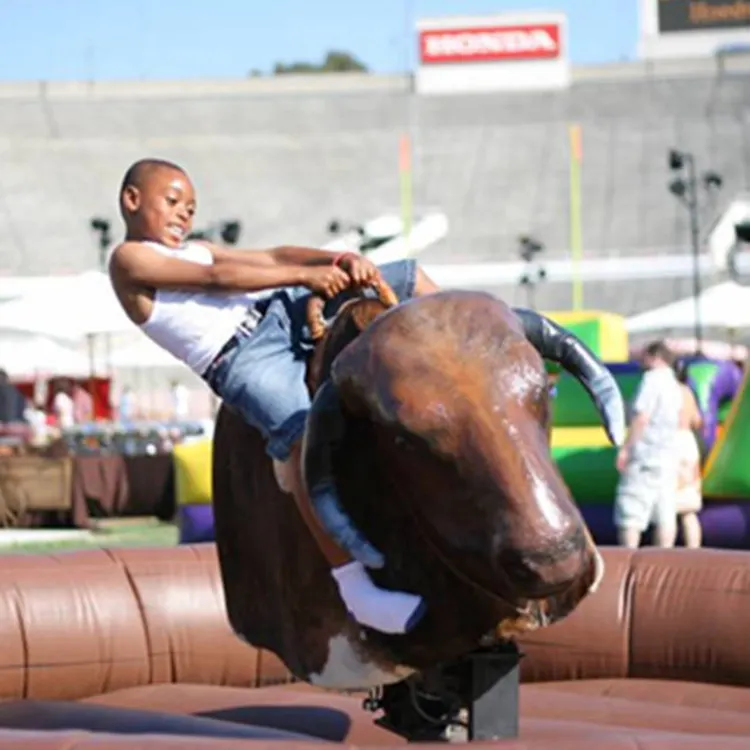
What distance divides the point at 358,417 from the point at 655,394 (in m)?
7.47

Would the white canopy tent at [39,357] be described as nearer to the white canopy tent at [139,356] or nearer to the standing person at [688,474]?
the white canopy tent at [139,356]

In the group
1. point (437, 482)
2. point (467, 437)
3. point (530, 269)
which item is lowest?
point (530, 269)

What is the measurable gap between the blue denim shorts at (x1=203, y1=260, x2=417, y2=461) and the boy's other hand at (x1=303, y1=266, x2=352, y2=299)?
3cm

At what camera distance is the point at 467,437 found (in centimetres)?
401

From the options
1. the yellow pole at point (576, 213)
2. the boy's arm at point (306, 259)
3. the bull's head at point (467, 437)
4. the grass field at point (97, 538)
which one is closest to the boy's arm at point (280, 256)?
the boy's arm at point (306, 259)

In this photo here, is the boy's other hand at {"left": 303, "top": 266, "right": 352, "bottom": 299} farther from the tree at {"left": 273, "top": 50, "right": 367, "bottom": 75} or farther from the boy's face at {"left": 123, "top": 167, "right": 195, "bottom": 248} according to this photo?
the tree at {"left": 273, "top": 50, "right": 367, "bottom": 75}

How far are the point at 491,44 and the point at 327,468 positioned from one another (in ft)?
187

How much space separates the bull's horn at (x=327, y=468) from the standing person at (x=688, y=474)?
7521mm

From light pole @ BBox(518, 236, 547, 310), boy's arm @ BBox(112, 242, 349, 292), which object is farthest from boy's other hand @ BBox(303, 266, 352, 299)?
light pole @ BBox(518, 236, 547, 310)

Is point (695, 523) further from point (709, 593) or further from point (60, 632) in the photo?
point (60, 632)

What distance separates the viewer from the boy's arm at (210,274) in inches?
184

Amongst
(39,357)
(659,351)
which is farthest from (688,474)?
(39,357)

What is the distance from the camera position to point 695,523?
11.8 meters

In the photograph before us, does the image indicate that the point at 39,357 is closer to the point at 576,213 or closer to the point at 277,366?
the point at 277,366
